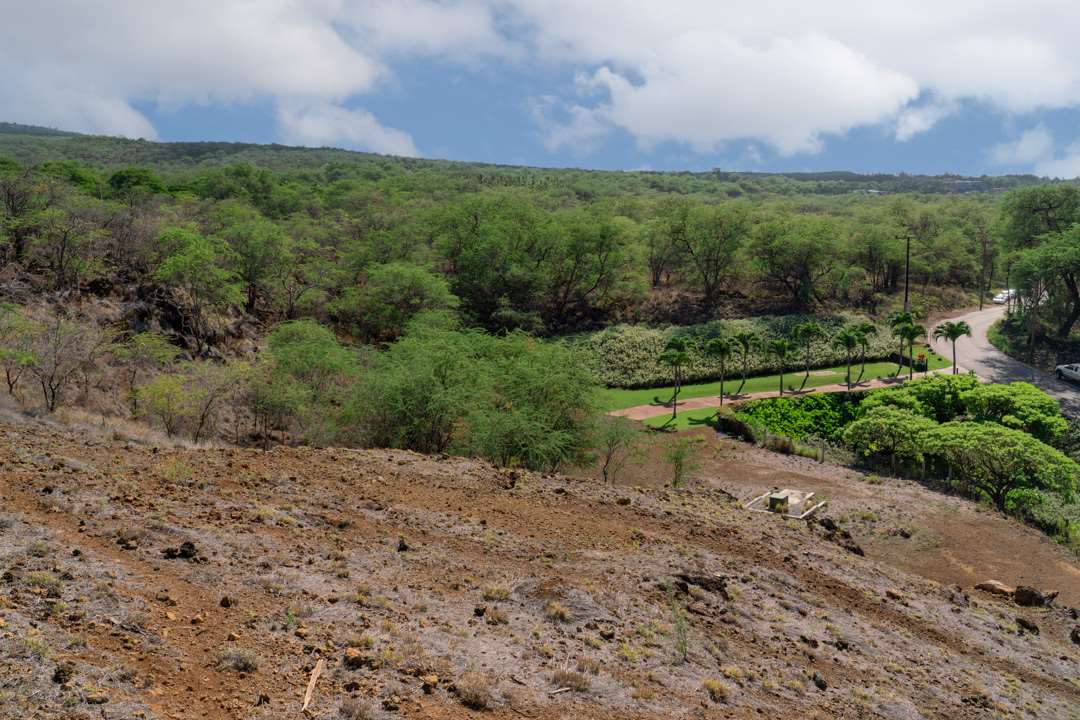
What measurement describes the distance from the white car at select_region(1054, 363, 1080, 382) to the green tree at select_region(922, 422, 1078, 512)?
20806 mm

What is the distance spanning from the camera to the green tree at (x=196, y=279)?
30.3 m

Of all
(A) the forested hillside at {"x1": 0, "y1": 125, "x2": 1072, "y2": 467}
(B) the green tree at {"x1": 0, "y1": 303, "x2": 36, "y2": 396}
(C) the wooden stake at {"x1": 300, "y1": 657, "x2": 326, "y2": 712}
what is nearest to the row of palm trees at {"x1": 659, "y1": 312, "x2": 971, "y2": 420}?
(A) the forested hillside at {"x1": 0, "y1": 125, "x2": 1072, "y2": 467}

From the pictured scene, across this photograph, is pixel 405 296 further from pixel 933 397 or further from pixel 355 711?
pixel 355 711

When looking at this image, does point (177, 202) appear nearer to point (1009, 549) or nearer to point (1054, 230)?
point (1009, 549)

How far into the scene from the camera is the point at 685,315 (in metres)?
57.2

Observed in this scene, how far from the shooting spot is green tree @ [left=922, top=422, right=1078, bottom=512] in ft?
81.6

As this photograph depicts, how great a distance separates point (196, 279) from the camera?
31141mm

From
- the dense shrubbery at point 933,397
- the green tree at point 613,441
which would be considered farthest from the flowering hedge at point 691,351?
the green tree at point 613,441

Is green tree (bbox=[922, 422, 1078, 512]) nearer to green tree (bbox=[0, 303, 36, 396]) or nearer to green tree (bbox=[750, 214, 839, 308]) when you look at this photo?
green tree (bbox=[750, 214, 839, 308])

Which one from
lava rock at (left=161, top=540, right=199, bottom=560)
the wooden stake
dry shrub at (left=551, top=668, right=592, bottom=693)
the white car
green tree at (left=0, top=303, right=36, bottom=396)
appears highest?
green tree at (left=0, top=303, right=36, bottom=396)

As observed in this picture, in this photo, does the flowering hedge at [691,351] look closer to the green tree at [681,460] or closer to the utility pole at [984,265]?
the green tree at [681,460]

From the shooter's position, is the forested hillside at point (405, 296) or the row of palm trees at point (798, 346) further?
the row of palm trees at point (798, 346)

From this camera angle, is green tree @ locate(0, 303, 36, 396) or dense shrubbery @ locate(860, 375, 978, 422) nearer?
green tree @ locate(0, 303, 36, 396)

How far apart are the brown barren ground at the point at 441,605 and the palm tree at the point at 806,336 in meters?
27.0
